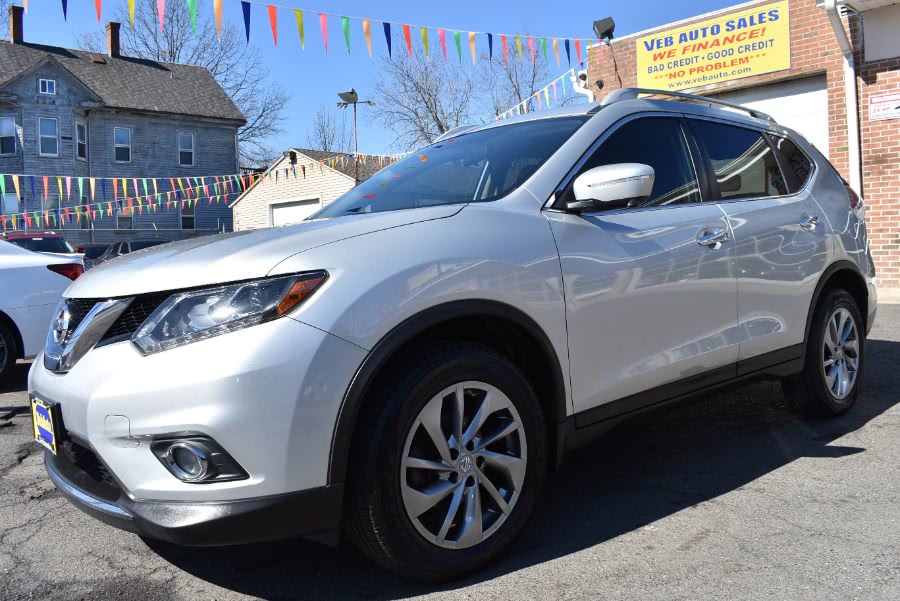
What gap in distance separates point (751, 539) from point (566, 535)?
0.67m

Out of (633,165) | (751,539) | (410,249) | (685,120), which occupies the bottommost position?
(751,539)

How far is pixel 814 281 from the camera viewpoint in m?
4.09

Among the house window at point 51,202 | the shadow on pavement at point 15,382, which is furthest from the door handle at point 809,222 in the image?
the house window at point 51,202

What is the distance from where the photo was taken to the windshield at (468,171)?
3123 millimetres

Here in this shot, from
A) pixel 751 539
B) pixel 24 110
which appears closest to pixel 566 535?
pixel 751 539

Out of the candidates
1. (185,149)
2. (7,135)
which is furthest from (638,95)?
(185,149)

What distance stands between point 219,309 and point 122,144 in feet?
111

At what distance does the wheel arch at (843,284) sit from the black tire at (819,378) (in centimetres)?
6

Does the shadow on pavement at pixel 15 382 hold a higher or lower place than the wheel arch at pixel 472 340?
lower

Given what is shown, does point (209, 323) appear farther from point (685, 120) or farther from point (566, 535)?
point (685, 120)

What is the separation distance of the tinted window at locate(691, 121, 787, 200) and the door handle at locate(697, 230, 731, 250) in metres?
0.28

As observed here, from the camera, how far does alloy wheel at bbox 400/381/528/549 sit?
2.40 meters

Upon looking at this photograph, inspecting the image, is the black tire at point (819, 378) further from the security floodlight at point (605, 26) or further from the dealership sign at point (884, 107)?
the security floodlight at point (605, 26)

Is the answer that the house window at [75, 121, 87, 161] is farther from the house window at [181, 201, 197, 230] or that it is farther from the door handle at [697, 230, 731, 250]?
the door handle at [697, 230, 731, 250]
